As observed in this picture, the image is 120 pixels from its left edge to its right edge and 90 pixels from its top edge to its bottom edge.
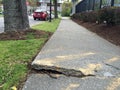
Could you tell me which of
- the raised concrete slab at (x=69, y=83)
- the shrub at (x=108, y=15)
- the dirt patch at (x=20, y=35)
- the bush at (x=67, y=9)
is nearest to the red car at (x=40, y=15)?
the shrub at (x=108, y=15)

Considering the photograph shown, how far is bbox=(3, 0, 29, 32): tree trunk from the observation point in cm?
964

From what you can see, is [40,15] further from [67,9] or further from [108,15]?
[67,9]

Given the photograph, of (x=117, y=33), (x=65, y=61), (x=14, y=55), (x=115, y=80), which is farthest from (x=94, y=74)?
(x=117, y=33)

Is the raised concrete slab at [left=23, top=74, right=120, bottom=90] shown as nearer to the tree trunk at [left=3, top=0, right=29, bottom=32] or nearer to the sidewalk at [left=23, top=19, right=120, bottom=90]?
the sidewalk at [left=23, top=19, right=120, bottom=90]

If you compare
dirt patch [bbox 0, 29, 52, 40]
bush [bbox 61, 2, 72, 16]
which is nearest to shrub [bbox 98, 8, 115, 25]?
dirt patch [bbox 0, 29, 52, 40]

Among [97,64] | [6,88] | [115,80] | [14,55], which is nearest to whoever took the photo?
[6,88]

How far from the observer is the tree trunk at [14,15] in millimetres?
9641

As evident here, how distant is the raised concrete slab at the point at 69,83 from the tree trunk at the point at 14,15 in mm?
5333

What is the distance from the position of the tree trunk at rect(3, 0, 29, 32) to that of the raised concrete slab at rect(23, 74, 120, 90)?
5.33m

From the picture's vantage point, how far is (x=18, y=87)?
419 centimetres

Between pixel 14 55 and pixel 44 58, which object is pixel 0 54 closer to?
pixel 14 55

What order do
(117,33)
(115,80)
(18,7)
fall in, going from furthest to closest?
(117,33) < (18,7) < (115,80)

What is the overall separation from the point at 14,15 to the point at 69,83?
5859 millimetres

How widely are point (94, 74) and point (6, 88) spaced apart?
1.61 m
